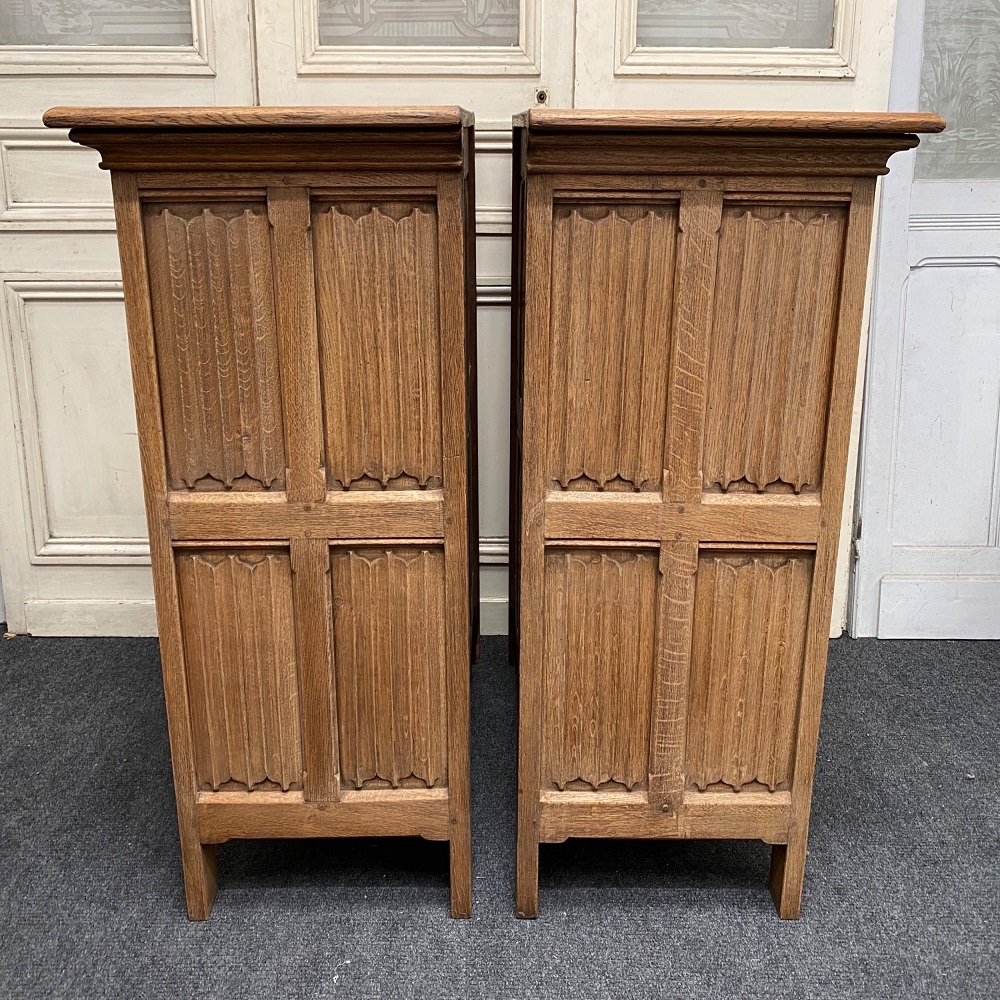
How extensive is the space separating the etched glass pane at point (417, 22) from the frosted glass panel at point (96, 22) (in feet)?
1.22

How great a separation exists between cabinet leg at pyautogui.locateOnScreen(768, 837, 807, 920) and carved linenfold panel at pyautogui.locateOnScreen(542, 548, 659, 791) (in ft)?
0.91

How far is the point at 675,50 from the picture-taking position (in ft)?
7.33

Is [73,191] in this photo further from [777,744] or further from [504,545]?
[777,744]

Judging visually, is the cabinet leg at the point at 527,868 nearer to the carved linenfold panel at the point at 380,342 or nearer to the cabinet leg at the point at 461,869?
the cabinet leg at the point at 461,869

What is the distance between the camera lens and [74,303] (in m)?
2.40

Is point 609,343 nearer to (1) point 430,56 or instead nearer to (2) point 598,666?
(2) point 598,666

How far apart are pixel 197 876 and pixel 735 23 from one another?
87.6 inches

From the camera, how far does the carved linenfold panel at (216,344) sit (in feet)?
4.23

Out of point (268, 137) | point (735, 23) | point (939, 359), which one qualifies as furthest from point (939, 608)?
point (268, 137)

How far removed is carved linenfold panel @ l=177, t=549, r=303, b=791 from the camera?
1.43 m

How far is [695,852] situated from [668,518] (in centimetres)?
73

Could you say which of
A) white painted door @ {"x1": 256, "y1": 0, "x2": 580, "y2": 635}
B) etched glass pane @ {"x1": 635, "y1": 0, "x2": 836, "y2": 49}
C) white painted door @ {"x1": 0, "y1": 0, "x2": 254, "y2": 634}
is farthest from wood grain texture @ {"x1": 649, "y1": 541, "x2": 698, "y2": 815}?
white painted door @ {"x1": 0, "y1": 0, "x2": 254, "y2": 634}

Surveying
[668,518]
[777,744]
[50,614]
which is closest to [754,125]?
[668,518]

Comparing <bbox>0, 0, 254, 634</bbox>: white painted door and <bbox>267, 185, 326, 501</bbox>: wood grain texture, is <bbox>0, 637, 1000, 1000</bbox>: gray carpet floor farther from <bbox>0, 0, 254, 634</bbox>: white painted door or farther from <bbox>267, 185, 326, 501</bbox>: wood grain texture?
<bbox>267, 185, 326, 501</bbox>: wood grain texture
